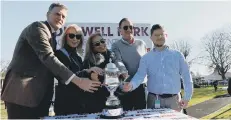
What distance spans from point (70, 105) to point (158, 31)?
45.0 inches

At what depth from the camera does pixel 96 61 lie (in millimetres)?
2807

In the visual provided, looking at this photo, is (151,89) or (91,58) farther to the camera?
(151,89)

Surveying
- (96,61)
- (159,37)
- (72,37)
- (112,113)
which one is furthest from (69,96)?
(159,37)

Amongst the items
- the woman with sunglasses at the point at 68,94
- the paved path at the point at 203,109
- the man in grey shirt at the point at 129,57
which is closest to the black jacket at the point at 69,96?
the woman with sunglasses at the point at 68,94

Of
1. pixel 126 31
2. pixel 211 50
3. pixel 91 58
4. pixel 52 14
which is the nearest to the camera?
pixel 52 14

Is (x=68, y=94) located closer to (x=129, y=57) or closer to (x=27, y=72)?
(x=27, y=72)

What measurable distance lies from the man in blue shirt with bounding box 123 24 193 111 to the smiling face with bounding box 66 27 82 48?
2.23 ft

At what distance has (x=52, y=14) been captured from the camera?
256 cm

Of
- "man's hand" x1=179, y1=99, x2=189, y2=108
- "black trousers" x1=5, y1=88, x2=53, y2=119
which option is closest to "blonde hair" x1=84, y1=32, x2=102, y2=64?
"black trousers" x1=5, y1=88, x2=53, y2=119

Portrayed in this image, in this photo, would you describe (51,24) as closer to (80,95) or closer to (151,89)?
(80,95)

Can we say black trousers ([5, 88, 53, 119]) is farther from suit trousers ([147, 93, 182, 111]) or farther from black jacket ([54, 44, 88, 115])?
suit trousers ([147, 93, 182, 111])

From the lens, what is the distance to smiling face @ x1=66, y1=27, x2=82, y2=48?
9.11 feet

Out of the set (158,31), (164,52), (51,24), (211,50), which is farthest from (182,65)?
(211,50)

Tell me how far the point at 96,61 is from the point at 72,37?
33 centimetres
